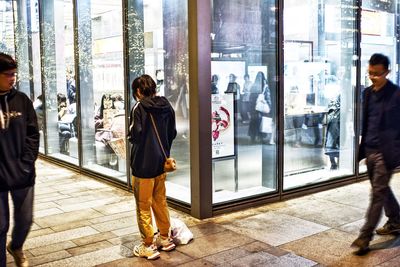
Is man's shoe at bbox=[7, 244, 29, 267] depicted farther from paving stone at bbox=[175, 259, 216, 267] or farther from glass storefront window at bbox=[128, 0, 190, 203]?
glass storefront window at bbox=[128, 0, 190, 203]

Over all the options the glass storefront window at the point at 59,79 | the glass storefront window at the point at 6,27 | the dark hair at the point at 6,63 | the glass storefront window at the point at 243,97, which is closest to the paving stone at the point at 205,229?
the glass storefront window at the point at 243,97

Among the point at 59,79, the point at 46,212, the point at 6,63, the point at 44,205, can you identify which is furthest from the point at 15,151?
the point at 59,79

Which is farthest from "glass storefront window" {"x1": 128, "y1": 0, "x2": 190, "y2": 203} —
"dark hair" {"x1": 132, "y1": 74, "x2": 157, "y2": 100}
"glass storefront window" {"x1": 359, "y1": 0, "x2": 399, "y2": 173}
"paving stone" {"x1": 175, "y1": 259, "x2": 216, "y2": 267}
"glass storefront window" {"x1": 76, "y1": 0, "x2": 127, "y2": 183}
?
"glass storefront window" {"x1": 359, "y1": 0, "x2": 399, "y2": 173}

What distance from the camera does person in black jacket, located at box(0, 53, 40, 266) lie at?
144 inches

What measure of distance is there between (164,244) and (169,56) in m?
2.60

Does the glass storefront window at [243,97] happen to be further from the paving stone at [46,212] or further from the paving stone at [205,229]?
the paving stone at [46,212]

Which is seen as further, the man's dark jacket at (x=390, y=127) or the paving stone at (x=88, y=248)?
the paving stone at (x=88, y=248)

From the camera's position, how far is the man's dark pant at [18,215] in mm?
3715

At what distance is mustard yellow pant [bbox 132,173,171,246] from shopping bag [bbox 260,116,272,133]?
2.34m

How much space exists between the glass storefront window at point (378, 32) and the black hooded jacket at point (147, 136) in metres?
4.30

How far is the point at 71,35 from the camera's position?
8.82 meters

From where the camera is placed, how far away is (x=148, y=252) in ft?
15.0

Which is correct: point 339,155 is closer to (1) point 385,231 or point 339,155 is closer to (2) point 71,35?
(1) point 385,231

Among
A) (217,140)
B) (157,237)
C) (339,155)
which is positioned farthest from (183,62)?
(339,155)
